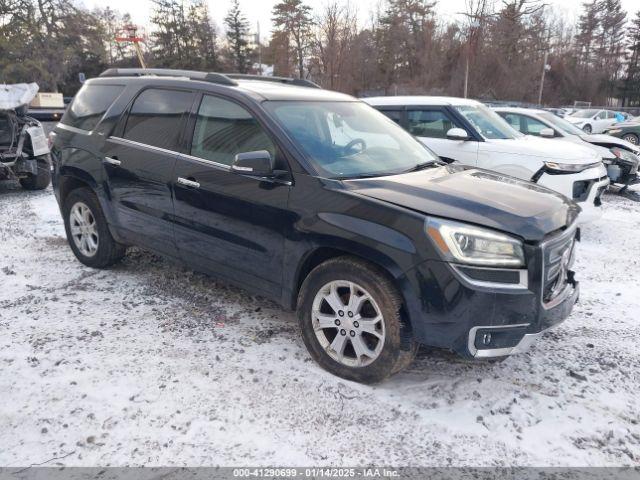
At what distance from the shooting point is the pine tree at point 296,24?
41128mm

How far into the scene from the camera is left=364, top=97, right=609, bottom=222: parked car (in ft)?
21.1

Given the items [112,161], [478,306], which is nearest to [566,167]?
[478,306]

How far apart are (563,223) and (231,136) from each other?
2.38 m

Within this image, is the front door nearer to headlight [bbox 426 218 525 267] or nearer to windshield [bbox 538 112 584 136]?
headlight [bbox 426 218 525 267]

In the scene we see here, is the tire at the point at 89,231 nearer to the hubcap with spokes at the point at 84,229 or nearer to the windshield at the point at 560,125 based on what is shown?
the hubcap with spokes at the point at 84,229

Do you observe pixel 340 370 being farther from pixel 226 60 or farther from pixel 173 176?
pixel 226 60

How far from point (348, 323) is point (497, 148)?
186 inches

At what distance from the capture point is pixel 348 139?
3750mm

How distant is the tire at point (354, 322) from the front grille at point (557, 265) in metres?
0.87

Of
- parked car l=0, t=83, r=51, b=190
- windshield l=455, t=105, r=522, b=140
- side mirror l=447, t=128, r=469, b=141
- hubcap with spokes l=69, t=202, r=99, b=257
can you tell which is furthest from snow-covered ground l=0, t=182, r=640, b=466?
parked car l=0, t=83, r=51, b=190

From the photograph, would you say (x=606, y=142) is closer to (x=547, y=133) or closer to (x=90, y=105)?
(x=547, y=133)

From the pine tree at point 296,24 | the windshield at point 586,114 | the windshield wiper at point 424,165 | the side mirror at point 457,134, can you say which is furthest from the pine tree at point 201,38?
the windshield wiper at point 424,165

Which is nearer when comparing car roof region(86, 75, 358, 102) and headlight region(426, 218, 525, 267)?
headlight region(426, 218, 525, 267)

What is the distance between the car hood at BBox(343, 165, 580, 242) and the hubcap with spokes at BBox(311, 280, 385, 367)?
0.63 m
